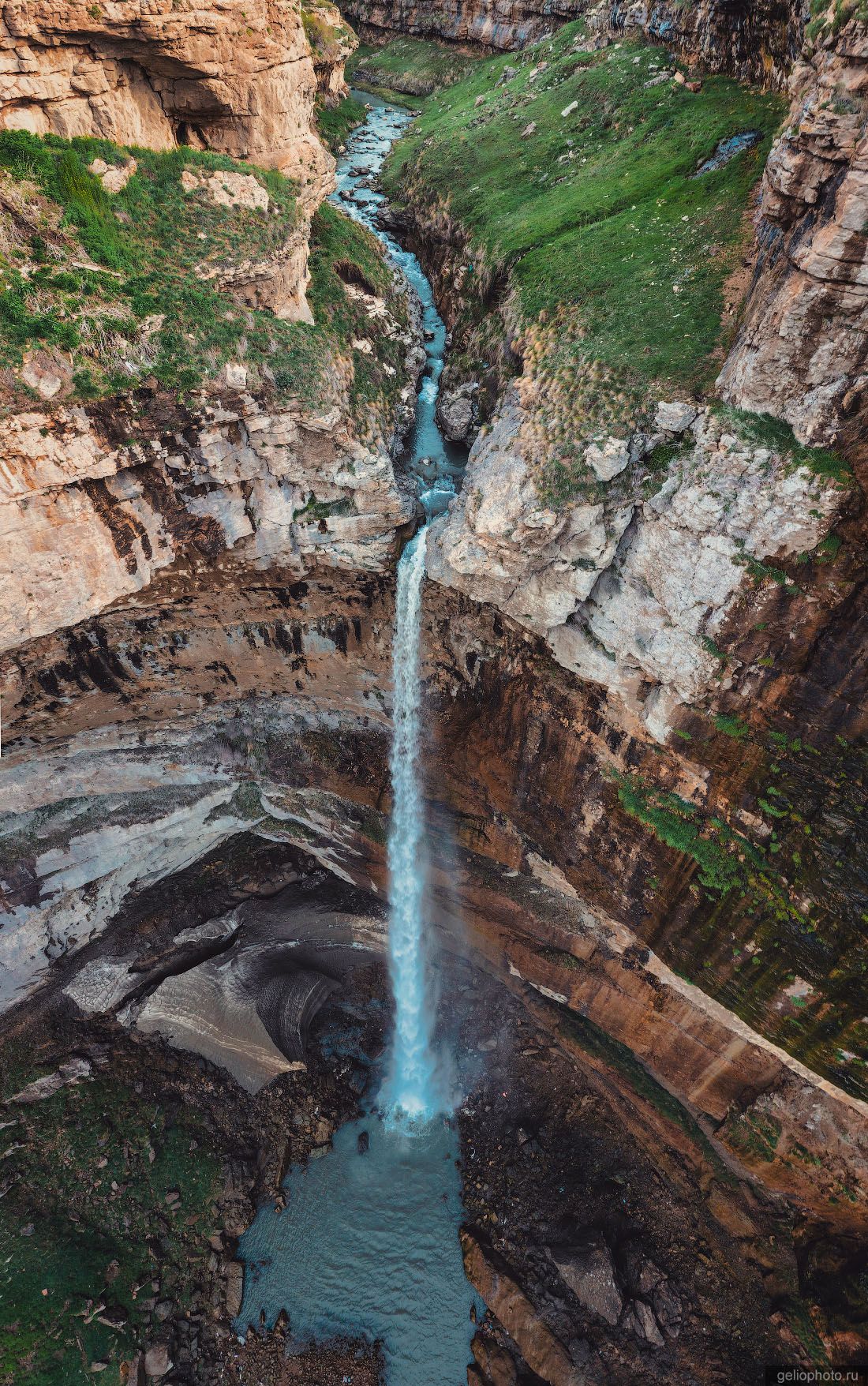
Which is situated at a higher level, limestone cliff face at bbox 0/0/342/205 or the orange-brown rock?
limestone cliff face at bbox 0/0/342/205

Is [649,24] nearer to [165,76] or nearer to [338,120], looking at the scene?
[338,120]

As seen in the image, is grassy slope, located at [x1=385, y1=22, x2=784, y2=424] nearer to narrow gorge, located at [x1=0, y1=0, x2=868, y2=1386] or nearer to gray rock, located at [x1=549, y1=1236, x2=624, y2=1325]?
narrow gorge, located at [x1=0, y1=0, x2=868, y2=1386]

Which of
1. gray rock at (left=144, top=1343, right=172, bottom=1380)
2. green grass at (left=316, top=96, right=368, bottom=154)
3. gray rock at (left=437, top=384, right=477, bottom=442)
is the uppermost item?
green grass at (left=316, top=96, right=368, bottom=154)

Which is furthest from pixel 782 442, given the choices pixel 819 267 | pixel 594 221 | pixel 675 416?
pixel 594 221

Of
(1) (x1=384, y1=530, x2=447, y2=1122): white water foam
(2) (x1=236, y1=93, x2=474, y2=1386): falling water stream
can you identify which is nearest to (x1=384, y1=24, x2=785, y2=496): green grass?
(2) (x1=236, y1=93, x2=474, y2=1386): falling water stream

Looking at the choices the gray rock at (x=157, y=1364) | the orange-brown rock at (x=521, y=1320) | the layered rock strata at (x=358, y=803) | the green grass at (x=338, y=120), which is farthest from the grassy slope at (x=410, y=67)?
the gray rock at (x=157, y=1364)

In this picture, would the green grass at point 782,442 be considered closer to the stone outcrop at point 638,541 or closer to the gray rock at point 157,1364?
the stone outcrop at point 638,541

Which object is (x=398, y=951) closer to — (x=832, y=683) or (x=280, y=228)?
(x=832, y=683)
